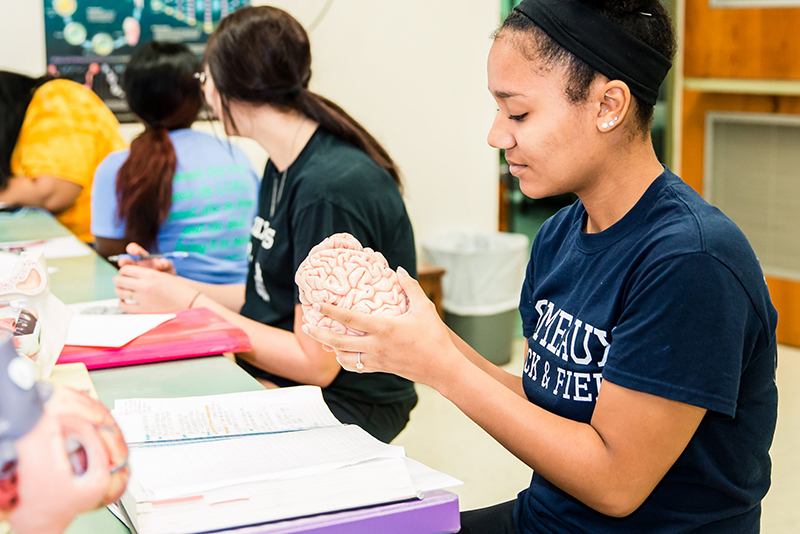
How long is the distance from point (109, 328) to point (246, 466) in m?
0.68

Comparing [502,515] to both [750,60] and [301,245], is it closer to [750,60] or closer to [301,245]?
[301,245]

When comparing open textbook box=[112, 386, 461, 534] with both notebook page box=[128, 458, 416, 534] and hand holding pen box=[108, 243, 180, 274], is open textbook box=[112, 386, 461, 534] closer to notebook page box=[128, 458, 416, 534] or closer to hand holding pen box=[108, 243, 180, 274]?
notebook page box=[128, 458, 416, 534]

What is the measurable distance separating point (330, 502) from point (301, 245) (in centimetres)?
77

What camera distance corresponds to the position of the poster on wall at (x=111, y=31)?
3.05m

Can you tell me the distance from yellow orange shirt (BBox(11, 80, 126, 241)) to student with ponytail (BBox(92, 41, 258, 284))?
0.58m

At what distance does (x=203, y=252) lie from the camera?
2268 mm

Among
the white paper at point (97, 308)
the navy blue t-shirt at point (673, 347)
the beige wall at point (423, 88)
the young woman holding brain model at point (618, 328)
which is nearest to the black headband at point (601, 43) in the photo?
the young woman holding brain model at point (618, 328)

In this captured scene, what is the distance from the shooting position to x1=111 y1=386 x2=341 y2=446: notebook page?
1.07 m

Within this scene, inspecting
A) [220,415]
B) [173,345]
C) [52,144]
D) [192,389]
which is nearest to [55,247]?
[52,144]

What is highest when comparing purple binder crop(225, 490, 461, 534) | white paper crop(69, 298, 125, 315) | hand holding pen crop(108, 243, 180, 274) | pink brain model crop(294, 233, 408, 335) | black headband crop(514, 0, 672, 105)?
black headband crop(514, 0, 672, 105)

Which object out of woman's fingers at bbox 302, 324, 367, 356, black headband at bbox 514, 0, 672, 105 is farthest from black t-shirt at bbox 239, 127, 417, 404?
black headband at bbox 514, 0, 672, 105

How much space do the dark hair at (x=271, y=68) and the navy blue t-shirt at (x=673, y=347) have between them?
0.72 meters

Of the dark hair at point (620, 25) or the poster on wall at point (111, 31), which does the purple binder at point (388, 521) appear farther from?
the poster on wall at point (111, 31)

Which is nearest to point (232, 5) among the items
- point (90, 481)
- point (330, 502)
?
point (330, 502)
